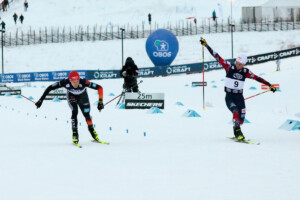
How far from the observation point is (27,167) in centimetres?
604

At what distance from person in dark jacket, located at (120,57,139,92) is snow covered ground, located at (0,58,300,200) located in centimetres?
294

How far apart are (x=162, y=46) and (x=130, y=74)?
24636 mm

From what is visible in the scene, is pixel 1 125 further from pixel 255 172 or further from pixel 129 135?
pixel 255 172

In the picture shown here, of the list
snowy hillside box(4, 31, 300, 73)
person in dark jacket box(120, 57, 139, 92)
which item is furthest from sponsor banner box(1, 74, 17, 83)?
person in dark jacket box(120, 57, 139, 92)

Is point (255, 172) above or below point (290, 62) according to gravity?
below

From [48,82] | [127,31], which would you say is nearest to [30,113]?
[48,82]

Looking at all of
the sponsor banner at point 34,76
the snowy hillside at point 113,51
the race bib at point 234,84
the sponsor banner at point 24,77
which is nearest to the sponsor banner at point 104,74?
the sponsor banner at point 34,76

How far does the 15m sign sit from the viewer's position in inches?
592

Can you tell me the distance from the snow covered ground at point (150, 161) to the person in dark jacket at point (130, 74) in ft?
9.64

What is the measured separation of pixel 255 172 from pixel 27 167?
301 centimetres

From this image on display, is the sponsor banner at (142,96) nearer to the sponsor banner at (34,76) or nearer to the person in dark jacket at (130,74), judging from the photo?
the person in dark jacket at (130,74)

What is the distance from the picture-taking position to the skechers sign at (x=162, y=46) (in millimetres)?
39312

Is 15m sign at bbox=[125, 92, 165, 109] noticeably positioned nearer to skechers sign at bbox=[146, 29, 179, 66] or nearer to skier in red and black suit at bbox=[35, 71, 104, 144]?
skier in red and black suit at bbox=[35, 71, 104, 144]

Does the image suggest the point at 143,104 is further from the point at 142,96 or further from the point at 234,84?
the point at 234,84
